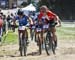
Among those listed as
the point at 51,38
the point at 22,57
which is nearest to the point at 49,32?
the point at 51,38

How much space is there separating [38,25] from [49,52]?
1254 mm

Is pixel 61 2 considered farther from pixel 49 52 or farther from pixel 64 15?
pixel 49 52

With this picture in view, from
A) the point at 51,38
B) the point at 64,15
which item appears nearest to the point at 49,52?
the point at 51,38

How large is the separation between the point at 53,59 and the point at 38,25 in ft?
10.5

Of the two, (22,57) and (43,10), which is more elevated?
(43,10)

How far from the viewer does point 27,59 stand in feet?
58.1

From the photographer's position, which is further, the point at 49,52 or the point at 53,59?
the point at 49,52

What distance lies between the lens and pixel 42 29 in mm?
20219

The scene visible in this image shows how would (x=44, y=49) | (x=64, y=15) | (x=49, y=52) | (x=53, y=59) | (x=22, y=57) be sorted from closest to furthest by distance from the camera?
(x=53, y=59) < (x=22, y=57) < (x=49, y=52) < (x=44, y=49) < (x=64, y=15)

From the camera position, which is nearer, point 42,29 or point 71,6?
point 42,29

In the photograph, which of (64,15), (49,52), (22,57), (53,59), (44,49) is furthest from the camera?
(64,15)

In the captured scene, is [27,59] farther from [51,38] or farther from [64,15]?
[64,15]

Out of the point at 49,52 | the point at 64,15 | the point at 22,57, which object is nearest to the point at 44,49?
the point at 49,52

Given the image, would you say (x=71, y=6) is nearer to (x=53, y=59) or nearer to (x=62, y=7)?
(x=62, y=7)
